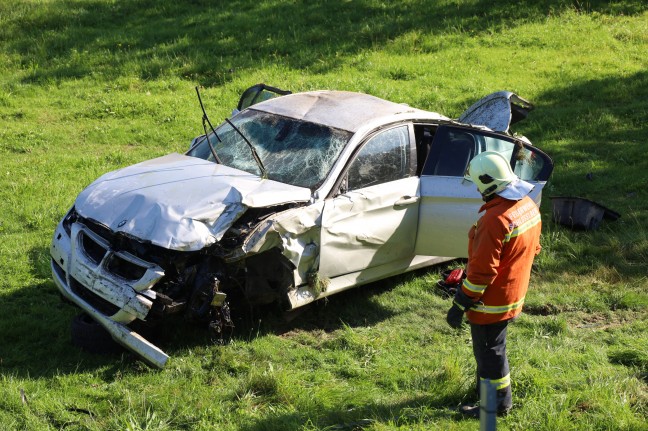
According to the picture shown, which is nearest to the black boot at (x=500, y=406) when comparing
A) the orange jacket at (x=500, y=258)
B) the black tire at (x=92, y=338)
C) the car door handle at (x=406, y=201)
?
the orange jacket at (x=500, y=258)

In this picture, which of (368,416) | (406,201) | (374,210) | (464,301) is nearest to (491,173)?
(464,301)

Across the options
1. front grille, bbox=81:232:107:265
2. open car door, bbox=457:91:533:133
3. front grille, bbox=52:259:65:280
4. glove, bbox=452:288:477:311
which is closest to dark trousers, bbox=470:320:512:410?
glove, bbox=452:288:477:311

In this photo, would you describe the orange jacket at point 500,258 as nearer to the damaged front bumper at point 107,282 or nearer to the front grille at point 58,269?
the damaged front bumper at point 107,282

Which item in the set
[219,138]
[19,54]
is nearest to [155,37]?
[19,54]

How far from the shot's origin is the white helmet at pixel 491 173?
4.88m

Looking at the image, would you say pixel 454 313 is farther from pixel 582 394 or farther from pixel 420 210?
pixel 420 210

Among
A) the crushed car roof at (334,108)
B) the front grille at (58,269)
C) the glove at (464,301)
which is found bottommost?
the front grille at (58,269)

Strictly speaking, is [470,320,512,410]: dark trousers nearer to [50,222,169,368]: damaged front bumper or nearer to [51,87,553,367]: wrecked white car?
[51,87,553,367]: wrecked white car

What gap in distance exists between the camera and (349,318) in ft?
22.4

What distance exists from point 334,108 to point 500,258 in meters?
2.96

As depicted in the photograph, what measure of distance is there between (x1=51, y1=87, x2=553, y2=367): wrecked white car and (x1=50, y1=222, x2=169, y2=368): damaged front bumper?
0.01m

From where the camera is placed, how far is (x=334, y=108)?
7.41 meters

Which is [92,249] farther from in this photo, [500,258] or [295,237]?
[500,258]

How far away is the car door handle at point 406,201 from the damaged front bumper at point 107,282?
2252 millimetres
